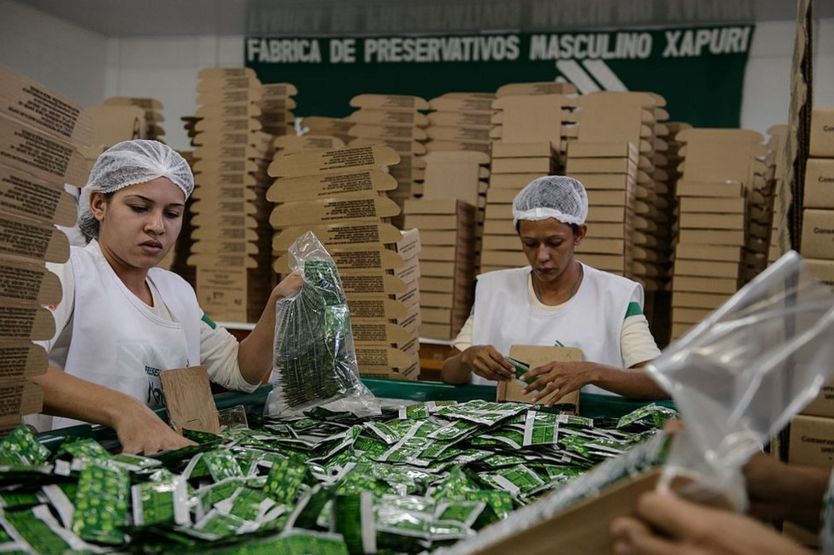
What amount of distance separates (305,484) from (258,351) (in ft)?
4.05

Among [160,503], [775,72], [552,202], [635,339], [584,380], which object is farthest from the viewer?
[775,72]

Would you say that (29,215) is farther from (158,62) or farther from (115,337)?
(158,62)

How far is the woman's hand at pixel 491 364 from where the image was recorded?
2.62 m

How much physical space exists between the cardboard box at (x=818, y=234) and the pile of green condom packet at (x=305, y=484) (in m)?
0.59

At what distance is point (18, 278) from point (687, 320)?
4653 millimetres

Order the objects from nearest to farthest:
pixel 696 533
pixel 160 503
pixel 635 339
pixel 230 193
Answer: pixel 696 533 < pixel 160 503 < pixel 635 339 < pixel 230 193

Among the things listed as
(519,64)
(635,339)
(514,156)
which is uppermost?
(519,64)

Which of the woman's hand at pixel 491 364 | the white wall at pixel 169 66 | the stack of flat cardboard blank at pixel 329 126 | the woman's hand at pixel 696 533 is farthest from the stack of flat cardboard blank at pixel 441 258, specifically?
the white wall at pixel 169 66

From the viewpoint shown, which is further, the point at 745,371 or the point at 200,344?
the point at 200,344

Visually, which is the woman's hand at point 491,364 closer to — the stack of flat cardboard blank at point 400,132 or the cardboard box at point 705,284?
the cardboard box at point 705,284

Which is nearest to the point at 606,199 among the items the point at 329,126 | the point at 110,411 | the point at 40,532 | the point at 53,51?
the point at 329,126

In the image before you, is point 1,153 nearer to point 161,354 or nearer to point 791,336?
point 161,354

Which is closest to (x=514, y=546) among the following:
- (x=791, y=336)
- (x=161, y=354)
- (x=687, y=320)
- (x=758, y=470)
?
(x=791, y=336)

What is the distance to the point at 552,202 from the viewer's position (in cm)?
333
